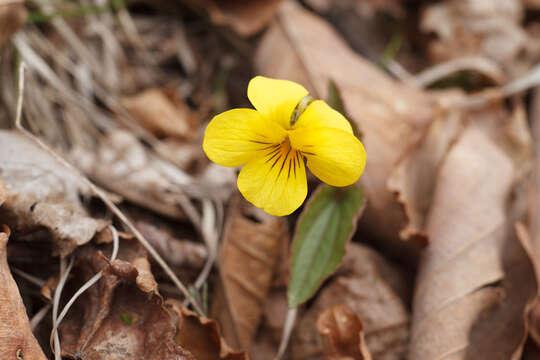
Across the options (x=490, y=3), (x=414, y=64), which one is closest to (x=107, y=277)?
(x=414, y=64)

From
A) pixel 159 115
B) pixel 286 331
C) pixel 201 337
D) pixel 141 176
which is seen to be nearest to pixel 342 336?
pixel 286 331

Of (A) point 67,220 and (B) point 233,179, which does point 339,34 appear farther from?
(A) point 67,220

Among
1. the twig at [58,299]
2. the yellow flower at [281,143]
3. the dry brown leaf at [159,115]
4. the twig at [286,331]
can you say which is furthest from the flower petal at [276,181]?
the dry brown leaf at [159,115]

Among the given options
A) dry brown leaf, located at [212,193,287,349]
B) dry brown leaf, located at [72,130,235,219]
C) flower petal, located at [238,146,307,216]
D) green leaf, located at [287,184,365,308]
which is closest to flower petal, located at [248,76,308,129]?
flower petal, located at [238,146,307,216]

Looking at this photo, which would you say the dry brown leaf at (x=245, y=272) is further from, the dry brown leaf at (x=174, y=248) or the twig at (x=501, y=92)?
the twig at (x=501, y=92)

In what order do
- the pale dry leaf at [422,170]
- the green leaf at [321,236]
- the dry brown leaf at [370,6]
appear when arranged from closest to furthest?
the green leaf at [321,236], the pale dry leaf at [422,170], the dry brown leaf at [370,6]
